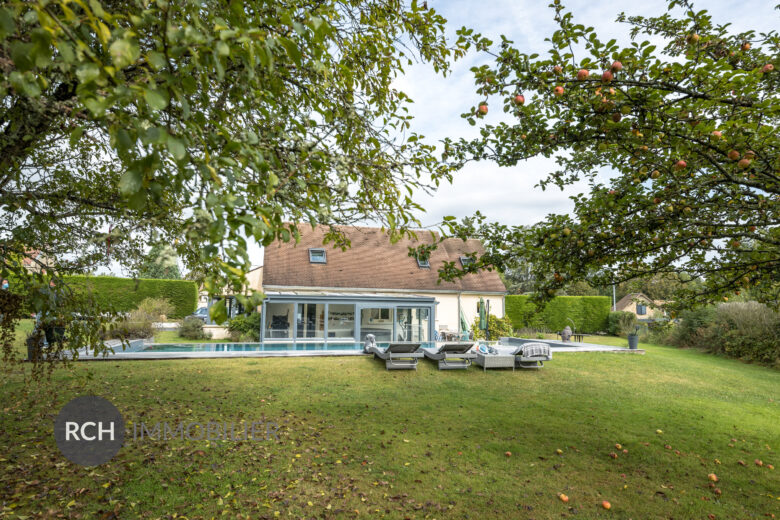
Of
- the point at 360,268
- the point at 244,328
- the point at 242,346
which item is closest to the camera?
the point at 242,346

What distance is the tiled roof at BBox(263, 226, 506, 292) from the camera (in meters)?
21.2

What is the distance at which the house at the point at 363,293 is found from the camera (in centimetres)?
1891

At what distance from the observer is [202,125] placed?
2631 mm

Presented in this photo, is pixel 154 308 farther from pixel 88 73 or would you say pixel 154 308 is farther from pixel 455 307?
pixel 88 73

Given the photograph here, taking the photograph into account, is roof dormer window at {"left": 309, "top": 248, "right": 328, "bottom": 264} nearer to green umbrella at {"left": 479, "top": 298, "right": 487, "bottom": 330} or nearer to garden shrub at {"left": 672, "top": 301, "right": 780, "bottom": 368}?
green umbrella at {"left": 479, "top": 298, "right": 487, "bottom": 330}

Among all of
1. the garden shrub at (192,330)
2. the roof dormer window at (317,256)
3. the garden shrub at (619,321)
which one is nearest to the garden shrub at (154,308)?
the garden shrub at (192,330)

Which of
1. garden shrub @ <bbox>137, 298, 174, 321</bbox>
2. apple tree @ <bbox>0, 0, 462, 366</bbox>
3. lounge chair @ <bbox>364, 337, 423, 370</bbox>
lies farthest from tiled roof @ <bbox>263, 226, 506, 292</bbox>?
apple tree @ <bbox>0, 0, 462, 366</bbox>

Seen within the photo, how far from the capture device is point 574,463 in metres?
5.78

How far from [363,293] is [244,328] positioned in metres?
6.28

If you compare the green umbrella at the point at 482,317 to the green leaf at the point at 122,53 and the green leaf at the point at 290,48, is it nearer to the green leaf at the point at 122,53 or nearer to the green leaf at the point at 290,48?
the green leaf at the point at 290,48

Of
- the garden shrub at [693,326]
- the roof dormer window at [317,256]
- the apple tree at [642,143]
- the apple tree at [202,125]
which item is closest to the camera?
the apple tree at [202,125]

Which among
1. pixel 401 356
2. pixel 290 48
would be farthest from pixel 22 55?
pixel 401 356

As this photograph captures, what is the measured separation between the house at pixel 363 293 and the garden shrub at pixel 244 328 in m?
1.11

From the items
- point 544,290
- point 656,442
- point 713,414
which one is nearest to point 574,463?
point 656,442
